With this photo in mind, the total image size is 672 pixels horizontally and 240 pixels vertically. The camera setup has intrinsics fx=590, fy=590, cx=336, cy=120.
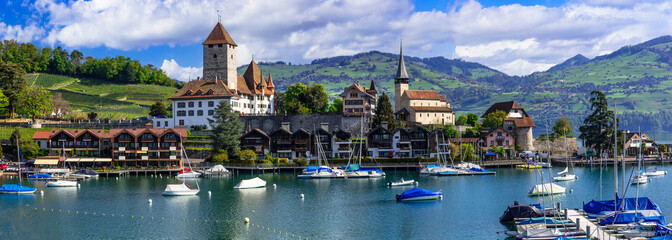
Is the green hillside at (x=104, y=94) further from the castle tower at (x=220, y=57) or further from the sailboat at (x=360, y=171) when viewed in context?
the sailboat at (x=360, y=171)

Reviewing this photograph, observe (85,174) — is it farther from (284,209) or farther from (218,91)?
(284,209)

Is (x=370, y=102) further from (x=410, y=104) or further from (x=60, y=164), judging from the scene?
(x=60, y=164)

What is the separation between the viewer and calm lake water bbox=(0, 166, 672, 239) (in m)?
48.8

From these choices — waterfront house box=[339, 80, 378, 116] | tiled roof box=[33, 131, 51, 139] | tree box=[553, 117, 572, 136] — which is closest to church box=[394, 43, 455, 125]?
waterfront house box=[339, 80, 378, 116]

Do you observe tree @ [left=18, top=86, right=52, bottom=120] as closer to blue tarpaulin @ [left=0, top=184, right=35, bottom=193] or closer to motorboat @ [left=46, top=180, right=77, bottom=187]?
motorboat @ [left=46, top=180, right=77, bottom=187]

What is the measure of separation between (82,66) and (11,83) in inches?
2420

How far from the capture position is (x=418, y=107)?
12238 centimetres

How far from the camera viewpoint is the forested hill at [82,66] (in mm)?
167875

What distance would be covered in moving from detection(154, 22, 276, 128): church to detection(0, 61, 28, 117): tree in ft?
93.6

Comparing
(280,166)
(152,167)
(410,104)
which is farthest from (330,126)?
(152,167)

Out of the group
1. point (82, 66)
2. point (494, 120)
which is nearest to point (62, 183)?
point (494, 120)

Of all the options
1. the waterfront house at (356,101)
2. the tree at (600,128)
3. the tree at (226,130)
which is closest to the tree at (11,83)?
the tree at (226,130)

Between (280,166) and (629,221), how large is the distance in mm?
59339

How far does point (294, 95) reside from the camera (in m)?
120
